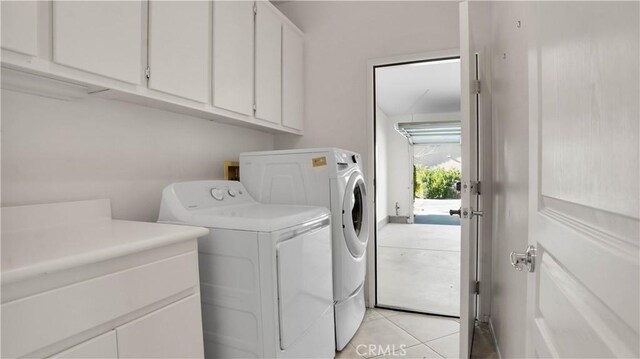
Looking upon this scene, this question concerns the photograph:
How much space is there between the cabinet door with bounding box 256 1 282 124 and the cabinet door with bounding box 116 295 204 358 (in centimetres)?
146

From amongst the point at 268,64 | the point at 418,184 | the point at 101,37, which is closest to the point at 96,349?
the point at 101,37

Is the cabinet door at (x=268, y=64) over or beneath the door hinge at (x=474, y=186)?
over

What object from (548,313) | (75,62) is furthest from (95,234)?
(548,313)

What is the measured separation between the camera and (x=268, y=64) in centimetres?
239

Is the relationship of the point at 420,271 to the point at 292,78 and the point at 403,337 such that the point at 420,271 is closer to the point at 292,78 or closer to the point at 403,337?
the point at 403,337

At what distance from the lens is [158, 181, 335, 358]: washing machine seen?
137cm

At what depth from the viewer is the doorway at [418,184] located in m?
3.05

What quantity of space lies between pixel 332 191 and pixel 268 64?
3.78ft

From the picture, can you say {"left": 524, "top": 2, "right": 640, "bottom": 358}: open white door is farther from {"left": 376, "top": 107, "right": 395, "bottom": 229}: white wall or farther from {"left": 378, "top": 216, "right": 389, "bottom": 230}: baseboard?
{"left": 378, "top": 216, "right": 389, "bottom": 230}: baseboard

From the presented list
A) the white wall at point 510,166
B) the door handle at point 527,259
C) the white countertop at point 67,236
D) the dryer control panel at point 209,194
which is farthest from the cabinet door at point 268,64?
the door handle at point 527,259

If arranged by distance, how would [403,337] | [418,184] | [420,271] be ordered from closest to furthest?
[403,337]
[420,271]
[418,184]

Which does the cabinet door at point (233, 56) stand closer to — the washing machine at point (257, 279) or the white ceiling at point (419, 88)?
the washing machine at point (257, 279)

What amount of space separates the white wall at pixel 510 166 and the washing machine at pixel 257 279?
964 millimetres

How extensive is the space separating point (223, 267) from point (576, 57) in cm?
143
